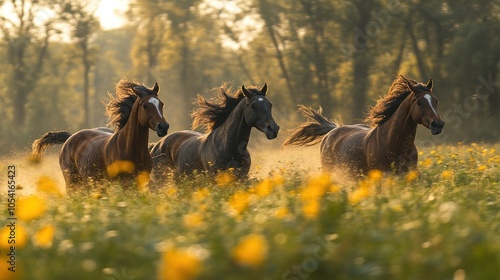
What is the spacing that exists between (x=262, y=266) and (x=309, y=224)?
2.83 feet

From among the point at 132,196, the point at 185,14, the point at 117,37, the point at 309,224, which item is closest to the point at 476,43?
the point at 185,14

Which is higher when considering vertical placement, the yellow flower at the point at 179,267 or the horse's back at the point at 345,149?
the yellow flower at the point at 179,267

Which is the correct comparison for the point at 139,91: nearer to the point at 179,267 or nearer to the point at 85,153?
the point at 85,153

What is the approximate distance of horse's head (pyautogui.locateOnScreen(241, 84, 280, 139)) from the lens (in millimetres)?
10664

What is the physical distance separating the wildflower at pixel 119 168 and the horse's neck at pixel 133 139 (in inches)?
7.1

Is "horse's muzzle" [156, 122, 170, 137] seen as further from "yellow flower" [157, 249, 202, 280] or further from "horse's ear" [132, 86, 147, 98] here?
"yellow flower" [157, 249, 202, 280]

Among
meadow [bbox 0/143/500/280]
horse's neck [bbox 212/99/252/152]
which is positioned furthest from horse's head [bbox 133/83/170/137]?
meadow [bbox 0/143/500/280]

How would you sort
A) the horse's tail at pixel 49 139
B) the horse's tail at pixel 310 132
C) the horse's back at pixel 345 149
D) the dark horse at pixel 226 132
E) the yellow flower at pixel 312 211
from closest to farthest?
1. the yellow flower at pixel 312 211
2. the dark horse at pixel 226 132
3. the horse's back at pixel 345 149
4. the horse's tail at pixel 49 139
5. the horse's tail at pixel 310 132

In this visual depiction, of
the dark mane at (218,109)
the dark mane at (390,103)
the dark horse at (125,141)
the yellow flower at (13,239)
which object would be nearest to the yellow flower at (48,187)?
the dark horse at (125,141)

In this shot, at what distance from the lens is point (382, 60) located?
39.7m

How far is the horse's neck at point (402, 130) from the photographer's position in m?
10.8

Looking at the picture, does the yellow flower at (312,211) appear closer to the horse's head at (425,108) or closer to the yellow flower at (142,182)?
the yellow flower at (142,182)

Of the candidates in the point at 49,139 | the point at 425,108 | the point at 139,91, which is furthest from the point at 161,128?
the point at 49,139

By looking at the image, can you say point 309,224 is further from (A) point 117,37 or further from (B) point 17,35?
(A) point 117,37
